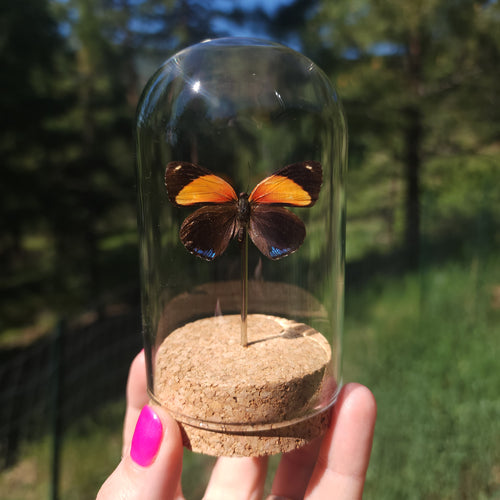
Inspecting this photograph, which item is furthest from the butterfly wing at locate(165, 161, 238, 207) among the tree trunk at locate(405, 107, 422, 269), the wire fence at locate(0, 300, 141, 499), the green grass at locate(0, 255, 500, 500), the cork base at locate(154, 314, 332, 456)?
the tree trunk at locate(405, 107, 422, 269)

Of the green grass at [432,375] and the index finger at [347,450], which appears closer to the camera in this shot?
the index finger at [347,450]

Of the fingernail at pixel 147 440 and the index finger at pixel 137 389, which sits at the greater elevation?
the fingernail at pixel 147 440

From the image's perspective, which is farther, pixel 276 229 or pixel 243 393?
pixel 276 229

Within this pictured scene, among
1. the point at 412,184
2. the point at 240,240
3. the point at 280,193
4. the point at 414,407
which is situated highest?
the point at 280,193

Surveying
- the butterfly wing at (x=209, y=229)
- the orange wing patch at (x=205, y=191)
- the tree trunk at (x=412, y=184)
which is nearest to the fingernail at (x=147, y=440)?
the butterfly wing at (x=209, y=229)

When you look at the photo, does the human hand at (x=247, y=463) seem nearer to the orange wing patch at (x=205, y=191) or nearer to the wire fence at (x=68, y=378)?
the orange wing patch at (x=205, y=191)

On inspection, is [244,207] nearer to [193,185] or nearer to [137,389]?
[193,185]

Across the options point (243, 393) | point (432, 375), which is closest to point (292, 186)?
point (243, 393)

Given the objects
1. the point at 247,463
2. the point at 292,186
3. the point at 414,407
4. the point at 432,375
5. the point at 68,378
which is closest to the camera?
the point at 292,186
